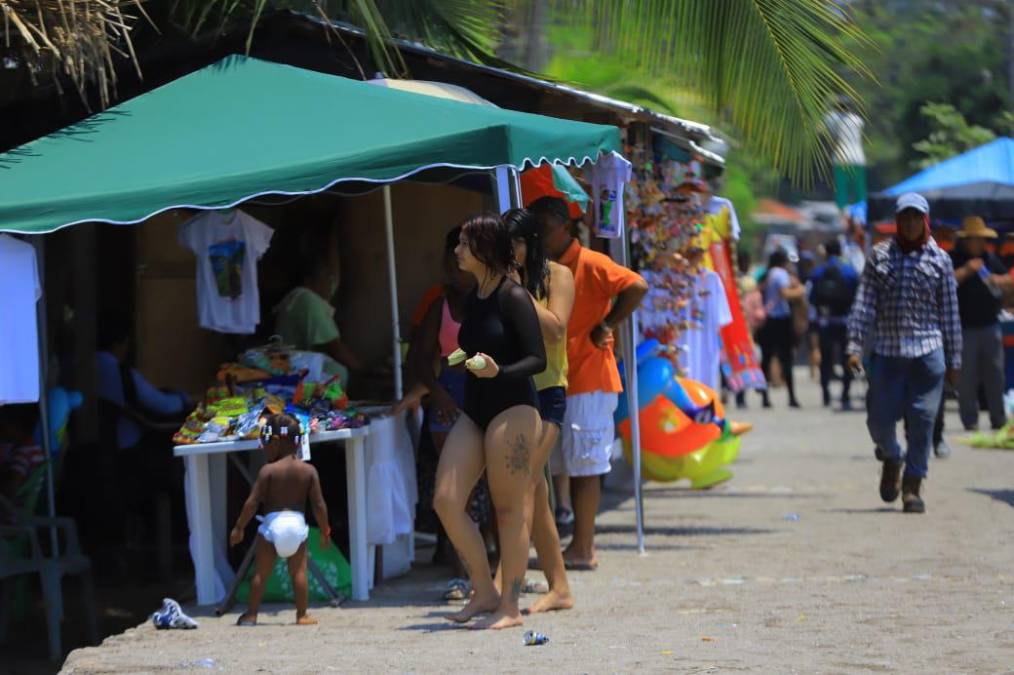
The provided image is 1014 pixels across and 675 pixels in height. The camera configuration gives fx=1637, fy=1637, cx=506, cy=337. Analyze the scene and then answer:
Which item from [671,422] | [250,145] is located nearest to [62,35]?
[250,145]

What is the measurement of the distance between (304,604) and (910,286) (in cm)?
479

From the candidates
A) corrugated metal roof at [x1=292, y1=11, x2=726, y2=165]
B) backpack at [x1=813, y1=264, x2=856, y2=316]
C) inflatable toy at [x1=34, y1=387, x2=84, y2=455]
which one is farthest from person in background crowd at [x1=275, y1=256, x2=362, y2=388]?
backpack at [x1=813, y1=264, x2=856, y2=316]

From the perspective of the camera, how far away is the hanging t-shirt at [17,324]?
23.1 feet

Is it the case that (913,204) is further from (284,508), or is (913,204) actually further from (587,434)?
(284,508)

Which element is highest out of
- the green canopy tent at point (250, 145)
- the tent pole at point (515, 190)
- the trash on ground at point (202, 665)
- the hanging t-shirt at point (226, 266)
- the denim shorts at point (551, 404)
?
the green canopy tent at point (250, 145)

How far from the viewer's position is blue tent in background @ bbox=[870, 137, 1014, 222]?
59.4 ft

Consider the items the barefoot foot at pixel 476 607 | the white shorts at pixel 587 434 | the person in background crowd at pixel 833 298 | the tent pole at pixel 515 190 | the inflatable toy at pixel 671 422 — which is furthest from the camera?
the person in background crowd at pixel 833 298

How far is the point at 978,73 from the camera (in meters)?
41.8

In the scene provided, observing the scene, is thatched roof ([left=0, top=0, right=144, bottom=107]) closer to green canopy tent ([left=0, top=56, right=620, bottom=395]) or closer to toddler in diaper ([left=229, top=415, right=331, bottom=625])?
green canopy tent ([left=0, top=56, right=620, bottom=395])

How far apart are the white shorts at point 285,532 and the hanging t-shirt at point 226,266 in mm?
2631

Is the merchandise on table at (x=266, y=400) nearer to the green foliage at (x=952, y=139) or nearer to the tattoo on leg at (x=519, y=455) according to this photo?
the tattoo on leg at (x=519, y=455)

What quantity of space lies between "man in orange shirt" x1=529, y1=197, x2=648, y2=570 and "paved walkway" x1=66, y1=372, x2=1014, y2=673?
0.44m

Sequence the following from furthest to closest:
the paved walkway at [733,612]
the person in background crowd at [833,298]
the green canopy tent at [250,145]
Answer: the person in background crowd at [833,298] → the green canopy tent at [250,145] → the paved walkway at [733,612]

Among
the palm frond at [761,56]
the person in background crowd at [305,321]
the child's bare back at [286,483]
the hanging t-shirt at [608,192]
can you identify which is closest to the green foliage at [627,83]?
the palm frond at [761,56]
